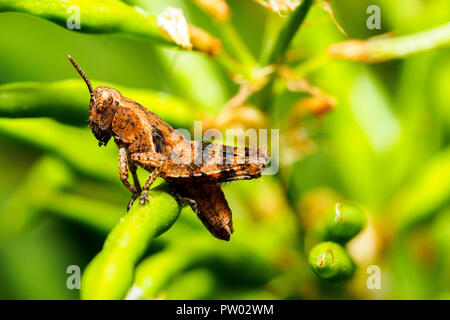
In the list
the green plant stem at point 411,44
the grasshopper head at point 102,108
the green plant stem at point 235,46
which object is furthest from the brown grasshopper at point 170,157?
the green plant stem at point 411,44

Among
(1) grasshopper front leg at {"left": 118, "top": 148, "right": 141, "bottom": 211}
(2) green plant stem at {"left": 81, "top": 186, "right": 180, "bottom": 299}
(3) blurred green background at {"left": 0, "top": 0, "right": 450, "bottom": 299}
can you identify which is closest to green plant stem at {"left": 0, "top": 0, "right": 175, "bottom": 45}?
(3) blurred green background at {"left": 0, "top": 0, "right": 450, "bottom": 299}

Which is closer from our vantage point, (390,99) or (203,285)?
(203,285)

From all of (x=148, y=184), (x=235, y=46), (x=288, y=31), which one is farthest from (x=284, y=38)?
(x=148, y=184)
